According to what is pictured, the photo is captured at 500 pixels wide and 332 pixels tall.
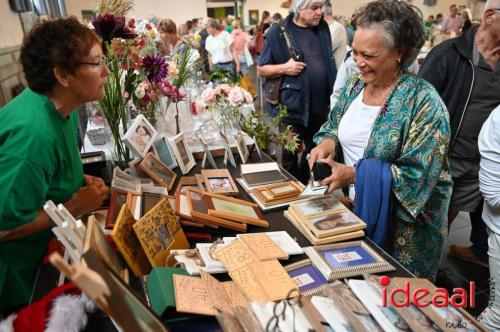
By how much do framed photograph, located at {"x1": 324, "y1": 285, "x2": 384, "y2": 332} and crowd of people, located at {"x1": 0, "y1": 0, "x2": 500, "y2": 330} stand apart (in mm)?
581

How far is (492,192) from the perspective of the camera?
1.40 meters

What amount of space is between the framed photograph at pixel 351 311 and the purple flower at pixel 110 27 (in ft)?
5.08

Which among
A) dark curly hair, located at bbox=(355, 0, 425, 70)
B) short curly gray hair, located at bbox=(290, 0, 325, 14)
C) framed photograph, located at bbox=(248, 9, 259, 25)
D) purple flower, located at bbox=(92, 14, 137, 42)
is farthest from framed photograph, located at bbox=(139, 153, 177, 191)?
framed photograph, located at bbox=(248, 9, 259, 25)

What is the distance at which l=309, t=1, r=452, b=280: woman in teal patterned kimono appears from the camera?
4.34ft

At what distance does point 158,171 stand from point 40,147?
2.12ft

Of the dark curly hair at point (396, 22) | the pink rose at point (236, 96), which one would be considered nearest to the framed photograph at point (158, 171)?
the pink rose at point (236, 96)

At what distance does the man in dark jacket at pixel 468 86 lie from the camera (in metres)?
1.72

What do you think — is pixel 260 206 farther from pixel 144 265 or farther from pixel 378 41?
pixel 378 41

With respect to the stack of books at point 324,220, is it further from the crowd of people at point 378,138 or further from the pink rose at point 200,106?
the pink rose at point 200,106

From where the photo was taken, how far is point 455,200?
2.02 m

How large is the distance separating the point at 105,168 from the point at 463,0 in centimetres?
1521

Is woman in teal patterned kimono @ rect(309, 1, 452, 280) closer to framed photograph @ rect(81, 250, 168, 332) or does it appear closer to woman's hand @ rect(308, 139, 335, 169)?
woman's hand @ rect(308, 139, 335, 169)

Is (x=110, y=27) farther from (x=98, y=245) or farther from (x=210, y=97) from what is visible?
(x=98, y=245)

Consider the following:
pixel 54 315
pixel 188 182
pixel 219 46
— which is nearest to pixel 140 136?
pixel 188 182
